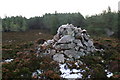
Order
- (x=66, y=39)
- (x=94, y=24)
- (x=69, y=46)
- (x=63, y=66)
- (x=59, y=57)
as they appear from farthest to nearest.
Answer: (x=94, y=24), (x=66, y=39), (x=69, y=46), (x=59, y=57), (x=63, y=66)

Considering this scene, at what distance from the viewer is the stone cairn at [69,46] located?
18.8 meters

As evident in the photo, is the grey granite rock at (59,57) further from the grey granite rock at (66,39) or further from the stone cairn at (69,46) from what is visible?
the grey granite rock at (66,39)

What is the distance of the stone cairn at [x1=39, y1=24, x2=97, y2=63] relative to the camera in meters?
18.8

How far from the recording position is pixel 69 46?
20.0 metres

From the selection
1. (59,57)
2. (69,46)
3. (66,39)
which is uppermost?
(66,39)

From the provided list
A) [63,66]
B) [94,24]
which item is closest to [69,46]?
[63,66]

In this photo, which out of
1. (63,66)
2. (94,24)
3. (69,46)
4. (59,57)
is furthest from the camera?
(94,24)

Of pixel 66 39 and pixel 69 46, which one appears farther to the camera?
pixel 66 39

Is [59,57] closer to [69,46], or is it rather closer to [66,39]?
[69,46]

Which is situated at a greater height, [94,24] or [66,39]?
[94,24]

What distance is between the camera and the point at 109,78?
42.2ft

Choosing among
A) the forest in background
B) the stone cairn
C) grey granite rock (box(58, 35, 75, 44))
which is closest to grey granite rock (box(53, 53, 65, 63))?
the stone cairn

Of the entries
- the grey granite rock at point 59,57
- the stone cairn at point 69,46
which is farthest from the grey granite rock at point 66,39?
the grey granite rock at point 59,57

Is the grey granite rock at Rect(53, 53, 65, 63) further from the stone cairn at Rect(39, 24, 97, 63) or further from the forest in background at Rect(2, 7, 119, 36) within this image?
the forest in background at Rect(2, 7, 119, 36)
